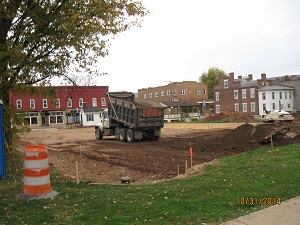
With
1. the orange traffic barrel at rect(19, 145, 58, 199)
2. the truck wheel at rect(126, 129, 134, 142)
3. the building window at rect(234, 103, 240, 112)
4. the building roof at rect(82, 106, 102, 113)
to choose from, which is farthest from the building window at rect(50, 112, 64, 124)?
the orange traffic barrel at rect(19, 145, 58, 199)

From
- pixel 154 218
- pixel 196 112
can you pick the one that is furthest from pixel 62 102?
pixel 154 218

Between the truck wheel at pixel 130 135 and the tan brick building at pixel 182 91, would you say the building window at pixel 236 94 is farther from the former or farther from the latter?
the truck wheel at pixel 130 135

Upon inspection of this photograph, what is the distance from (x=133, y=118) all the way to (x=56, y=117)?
2149 inches

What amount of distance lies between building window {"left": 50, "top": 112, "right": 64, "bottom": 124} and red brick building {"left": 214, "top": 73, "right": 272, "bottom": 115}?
3752cm

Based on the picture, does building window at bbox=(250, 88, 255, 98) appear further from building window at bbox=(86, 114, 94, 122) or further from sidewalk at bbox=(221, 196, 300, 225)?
sidewalk at bbox=(221, 196, 300, 225)

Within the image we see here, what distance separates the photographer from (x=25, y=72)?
9625mm

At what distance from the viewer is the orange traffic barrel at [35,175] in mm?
7679

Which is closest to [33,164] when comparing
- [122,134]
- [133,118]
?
[133,118]

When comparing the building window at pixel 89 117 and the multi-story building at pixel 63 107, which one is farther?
the multi-story building at pixel 63 107

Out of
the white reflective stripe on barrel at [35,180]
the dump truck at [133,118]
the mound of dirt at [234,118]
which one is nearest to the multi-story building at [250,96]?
the mound of dirt at [234,118]

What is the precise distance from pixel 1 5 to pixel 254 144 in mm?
13742

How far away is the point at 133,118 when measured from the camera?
25188 mm

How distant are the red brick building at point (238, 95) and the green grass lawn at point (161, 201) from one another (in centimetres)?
6460

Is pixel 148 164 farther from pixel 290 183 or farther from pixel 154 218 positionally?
pixel 154 218
